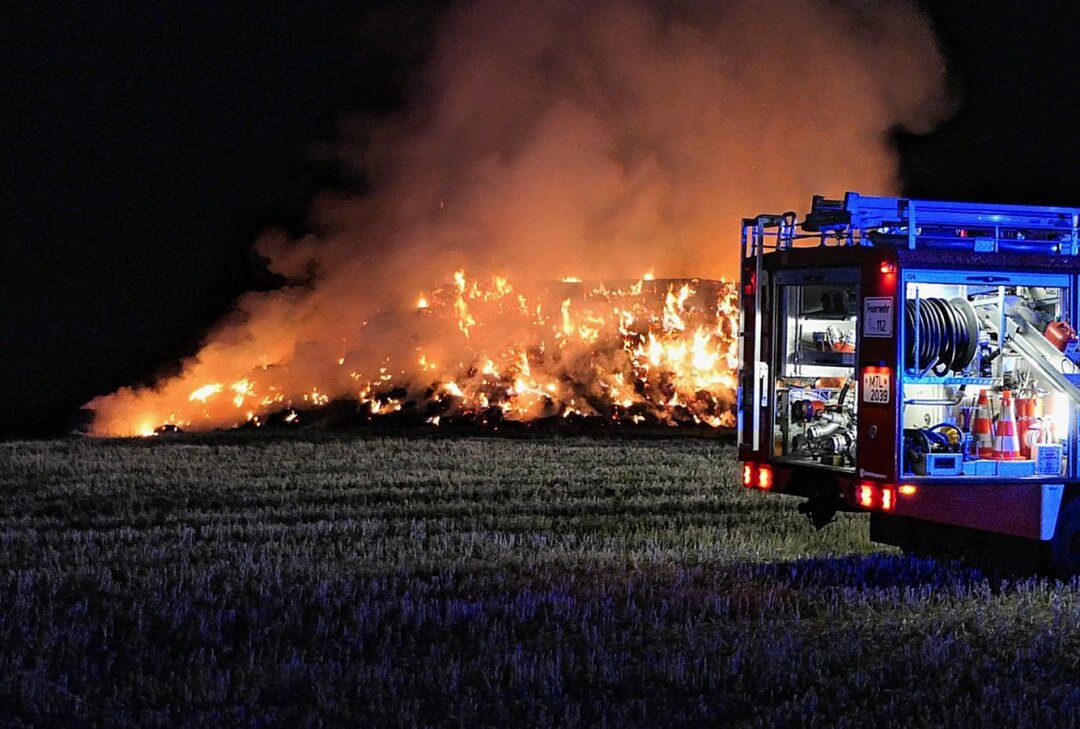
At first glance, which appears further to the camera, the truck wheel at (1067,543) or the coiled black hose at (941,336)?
the truck wheel at (1067,543)

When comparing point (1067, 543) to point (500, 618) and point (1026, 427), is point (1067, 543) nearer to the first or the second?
point (1026, 427)

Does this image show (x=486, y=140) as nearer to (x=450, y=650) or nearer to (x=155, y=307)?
(x=155, y=307)

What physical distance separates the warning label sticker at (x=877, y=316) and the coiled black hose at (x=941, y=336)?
6.5 inches

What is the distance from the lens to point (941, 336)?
1037cm

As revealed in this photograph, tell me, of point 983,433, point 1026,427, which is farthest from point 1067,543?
point 983,433

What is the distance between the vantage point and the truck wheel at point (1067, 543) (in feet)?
34.9

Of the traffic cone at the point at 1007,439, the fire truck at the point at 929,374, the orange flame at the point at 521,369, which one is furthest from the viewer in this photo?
the orange flame at the point at 521,369

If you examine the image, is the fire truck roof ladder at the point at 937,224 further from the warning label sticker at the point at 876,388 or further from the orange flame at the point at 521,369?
the orange flame at the point at 521,369

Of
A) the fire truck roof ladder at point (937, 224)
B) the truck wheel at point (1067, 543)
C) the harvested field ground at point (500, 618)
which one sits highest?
the fire truck roof ladder at point (937, 224)

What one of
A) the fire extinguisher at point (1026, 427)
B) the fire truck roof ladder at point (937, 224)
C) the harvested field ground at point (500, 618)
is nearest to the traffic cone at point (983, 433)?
the fire extinguisher at point (1026, 427)

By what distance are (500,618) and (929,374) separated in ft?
11.7

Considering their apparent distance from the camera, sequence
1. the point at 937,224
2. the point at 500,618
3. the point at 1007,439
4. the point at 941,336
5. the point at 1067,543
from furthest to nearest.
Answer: the point at 937,224 → the point at 1067,543 → the point at 1007,439 → the point at 941,336 → the point at 500,618

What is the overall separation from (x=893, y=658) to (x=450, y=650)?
2.46 meters

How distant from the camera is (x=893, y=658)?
8.18 m
